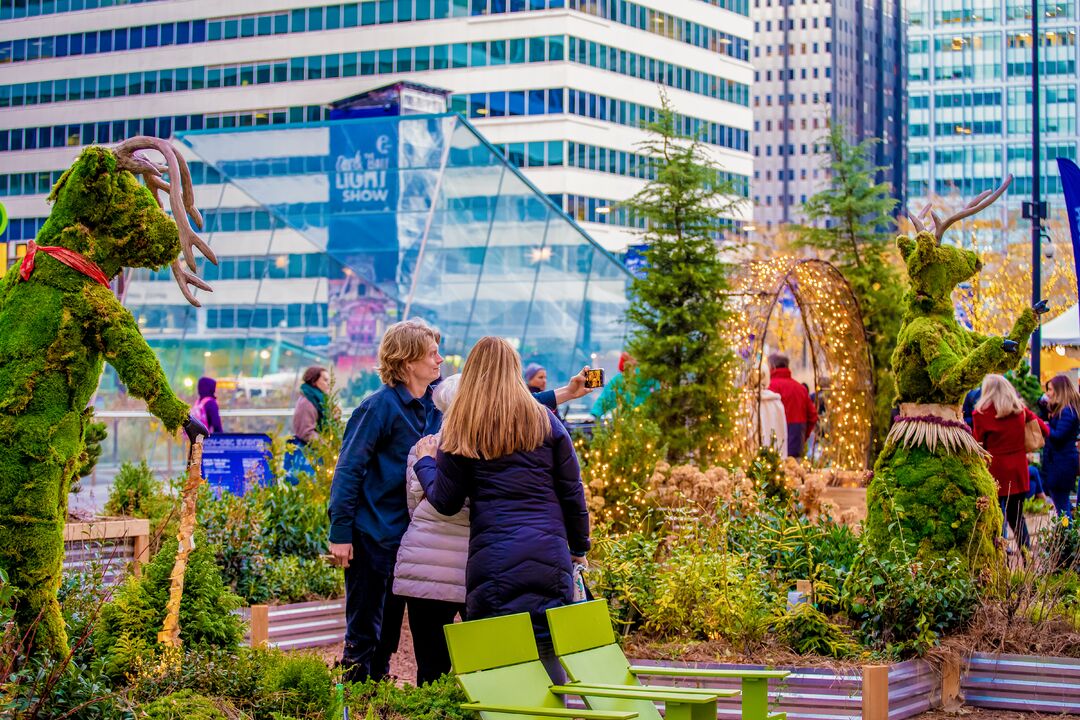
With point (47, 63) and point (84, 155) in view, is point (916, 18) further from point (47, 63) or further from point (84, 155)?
point (84, 155)

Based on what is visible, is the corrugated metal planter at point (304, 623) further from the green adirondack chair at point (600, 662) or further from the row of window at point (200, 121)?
the row of window at point (200, 121)

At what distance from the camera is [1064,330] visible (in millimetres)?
20172

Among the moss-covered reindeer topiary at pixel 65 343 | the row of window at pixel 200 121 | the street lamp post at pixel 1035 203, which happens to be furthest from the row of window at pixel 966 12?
the moss-covered reindeer topiary at pixel 65 343

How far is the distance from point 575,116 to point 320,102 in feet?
43.0

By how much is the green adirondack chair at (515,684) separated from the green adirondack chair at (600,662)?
0.11m

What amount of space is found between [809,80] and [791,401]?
15577 centimetres

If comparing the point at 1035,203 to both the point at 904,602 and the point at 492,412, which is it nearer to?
the point at 904,602

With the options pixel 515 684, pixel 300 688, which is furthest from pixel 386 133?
pixel 515 684

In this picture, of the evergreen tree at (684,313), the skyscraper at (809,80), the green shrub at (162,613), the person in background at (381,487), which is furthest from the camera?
the skyscraper at (809,80)

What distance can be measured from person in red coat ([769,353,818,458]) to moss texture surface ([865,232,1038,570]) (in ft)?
23.2

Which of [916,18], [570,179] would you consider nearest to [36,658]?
[570,179]

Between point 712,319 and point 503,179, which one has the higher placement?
point 503,179

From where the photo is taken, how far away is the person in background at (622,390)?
12695mm

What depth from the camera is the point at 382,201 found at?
1909 cm
